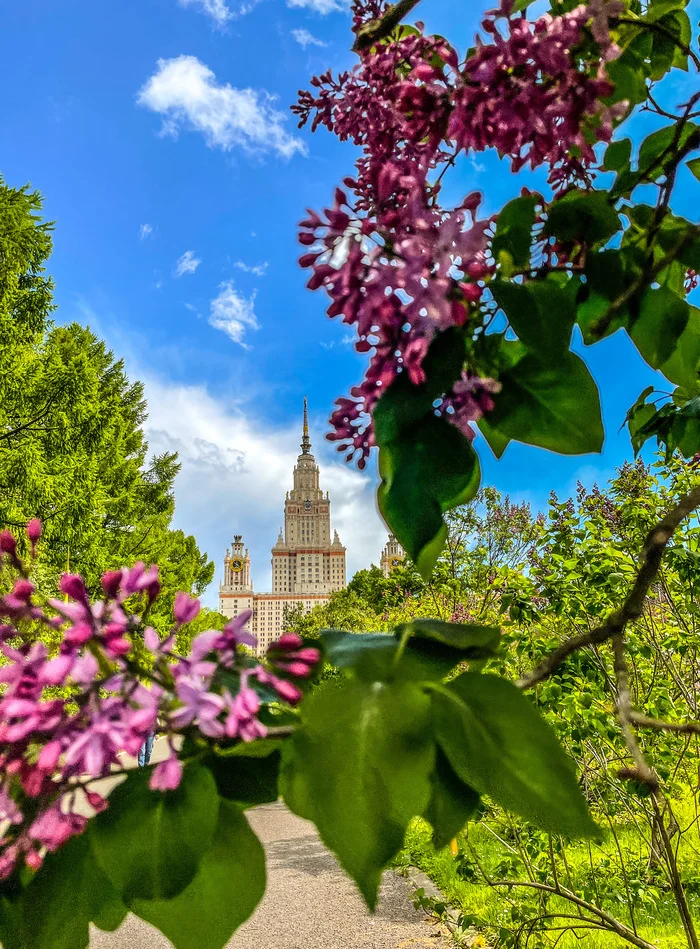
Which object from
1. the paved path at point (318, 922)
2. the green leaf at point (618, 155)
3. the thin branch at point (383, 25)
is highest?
the thin branch at point (383, 25)

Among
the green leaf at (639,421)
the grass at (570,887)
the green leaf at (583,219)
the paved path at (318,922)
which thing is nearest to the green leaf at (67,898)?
the green leaf at (583,219)

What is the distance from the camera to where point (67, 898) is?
0.24 meters

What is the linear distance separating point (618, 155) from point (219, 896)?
0.49m

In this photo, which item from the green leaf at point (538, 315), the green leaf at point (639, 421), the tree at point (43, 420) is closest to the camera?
the green leaf at point (538, 315)

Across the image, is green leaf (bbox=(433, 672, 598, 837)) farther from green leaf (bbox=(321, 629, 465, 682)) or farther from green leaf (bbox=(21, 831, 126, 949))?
green leaf (bbox=(21, 831, 126, 949))

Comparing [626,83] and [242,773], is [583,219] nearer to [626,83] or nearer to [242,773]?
[626,83]

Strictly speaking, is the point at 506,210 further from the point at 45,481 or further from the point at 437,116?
the point at 45,481

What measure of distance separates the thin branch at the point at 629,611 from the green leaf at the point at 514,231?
0.16 m

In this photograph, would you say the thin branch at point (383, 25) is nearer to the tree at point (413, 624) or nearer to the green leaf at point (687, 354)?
the tree at point (413, 624)

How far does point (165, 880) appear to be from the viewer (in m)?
0.23

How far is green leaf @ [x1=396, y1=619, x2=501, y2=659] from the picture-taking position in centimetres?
24

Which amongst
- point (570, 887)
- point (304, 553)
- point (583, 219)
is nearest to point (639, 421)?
point (583, 219)

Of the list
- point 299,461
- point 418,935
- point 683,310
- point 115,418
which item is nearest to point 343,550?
point 299,461

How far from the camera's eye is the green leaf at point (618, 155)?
1.47ft
